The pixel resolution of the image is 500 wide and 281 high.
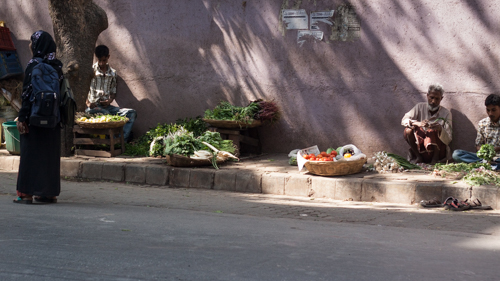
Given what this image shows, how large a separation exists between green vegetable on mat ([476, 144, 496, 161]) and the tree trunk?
6.52 meters

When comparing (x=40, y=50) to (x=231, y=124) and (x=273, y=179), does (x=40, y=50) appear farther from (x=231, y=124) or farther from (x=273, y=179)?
(x=231, y=124)

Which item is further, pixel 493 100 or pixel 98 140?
pixel 98 140

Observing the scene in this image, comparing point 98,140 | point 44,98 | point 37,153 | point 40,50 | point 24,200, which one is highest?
point 40,50

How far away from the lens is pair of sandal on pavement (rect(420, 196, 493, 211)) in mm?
6566

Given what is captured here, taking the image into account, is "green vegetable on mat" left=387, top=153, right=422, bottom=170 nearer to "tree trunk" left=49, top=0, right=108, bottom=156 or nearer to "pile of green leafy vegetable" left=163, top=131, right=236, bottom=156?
"pile of green leafy vegetable" left=163, top=131, right=236, bottom=156

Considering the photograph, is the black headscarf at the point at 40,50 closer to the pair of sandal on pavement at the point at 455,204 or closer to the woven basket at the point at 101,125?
the woven basket at the point at 101,125

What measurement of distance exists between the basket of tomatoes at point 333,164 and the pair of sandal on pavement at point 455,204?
1.28m

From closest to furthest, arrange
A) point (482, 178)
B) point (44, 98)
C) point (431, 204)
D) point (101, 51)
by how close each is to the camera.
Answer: point (44, 98)
point (431, 204)
point (482, 178)
point (101, 51)

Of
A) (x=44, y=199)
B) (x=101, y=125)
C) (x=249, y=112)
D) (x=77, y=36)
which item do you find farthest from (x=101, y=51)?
(x=44, y=199)

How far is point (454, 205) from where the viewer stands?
21.6 ft

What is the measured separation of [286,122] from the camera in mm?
10039

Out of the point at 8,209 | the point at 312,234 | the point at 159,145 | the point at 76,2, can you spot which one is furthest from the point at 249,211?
the point at 76,2

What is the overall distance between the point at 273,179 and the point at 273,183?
0.06 metres

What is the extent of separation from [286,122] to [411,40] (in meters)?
2.57
